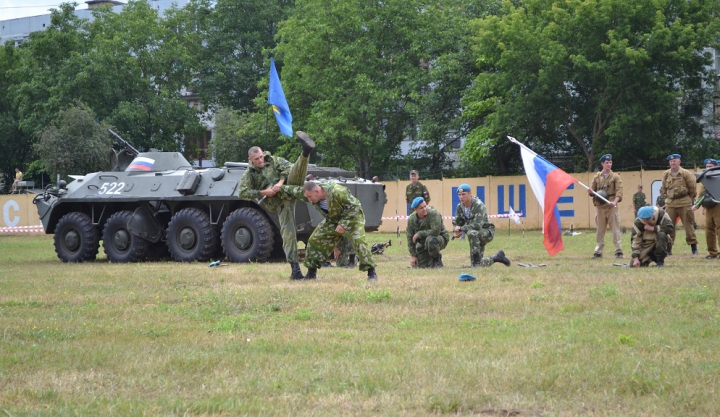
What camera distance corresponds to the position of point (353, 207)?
11438 mm

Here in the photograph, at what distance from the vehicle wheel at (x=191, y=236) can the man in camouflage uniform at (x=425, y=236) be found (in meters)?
4.49

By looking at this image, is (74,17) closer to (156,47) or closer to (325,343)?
(156,47)

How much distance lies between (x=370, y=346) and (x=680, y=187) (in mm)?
10454

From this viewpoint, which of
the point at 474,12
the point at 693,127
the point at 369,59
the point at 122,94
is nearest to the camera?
the point at 693,127

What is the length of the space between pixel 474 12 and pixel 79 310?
3346 centimetres

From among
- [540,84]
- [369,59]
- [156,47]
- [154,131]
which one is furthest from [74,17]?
[540,84]

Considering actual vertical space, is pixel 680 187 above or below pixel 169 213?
above

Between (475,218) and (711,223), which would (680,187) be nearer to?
(711,223)

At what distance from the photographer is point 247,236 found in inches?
658

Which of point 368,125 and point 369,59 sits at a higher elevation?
point 369,59

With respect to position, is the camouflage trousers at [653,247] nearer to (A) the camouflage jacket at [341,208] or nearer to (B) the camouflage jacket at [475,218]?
(B) the camouflage jacket at [475,218]

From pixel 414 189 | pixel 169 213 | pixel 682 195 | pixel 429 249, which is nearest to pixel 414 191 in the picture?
pixel 414 189

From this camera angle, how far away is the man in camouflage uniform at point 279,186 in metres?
12.0

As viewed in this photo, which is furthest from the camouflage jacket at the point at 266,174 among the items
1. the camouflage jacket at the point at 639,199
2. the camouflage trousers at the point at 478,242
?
the camouflage jacket at the point at 639,199
